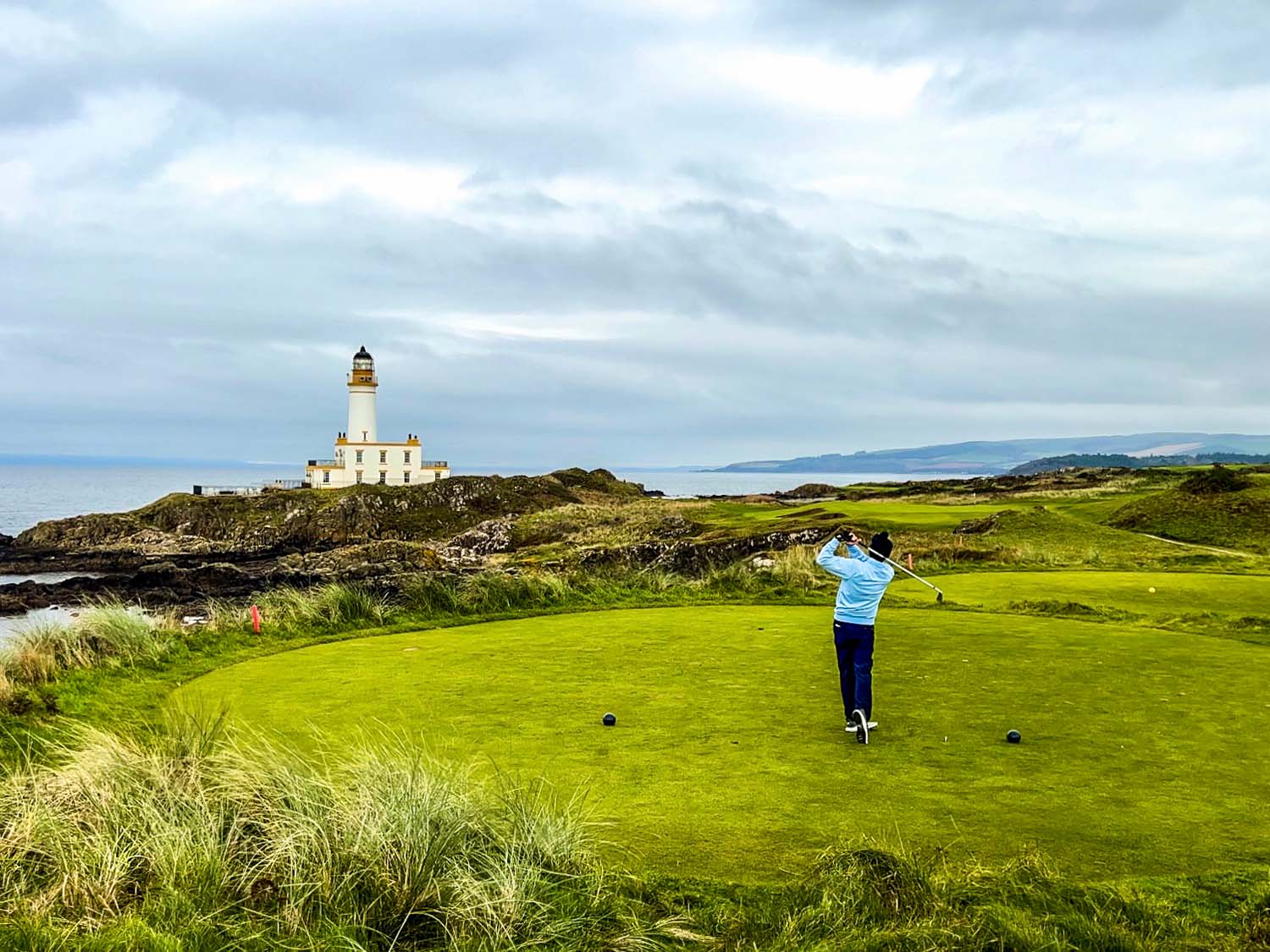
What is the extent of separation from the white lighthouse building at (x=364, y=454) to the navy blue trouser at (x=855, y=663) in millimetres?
67442

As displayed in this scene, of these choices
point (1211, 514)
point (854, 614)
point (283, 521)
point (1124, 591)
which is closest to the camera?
point (854, 614)

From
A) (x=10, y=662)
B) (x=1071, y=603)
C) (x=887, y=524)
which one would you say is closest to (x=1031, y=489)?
(x=887, y=524)

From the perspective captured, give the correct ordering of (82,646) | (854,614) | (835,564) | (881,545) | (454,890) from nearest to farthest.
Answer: (454,890)
(835,564)
(854,614)
(881,545)
(82,646)

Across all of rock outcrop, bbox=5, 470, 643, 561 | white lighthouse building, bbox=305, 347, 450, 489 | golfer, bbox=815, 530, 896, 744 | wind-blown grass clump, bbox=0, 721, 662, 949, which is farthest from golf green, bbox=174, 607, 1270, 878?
white lighthouse building, bbox=305, 347, 450, 489

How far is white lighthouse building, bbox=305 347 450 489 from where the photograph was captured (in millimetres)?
74688

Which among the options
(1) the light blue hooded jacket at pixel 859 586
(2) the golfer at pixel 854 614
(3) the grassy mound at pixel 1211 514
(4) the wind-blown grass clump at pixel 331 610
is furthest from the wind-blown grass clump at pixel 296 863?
(3) the grassy mound at pixel 1211 514

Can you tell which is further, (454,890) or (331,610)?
(331,610)

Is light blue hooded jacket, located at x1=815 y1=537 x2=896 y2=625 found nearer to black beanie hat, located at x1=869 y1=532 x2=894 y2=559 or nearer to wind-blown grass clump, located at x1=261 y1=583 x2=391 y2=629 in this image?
black beanie hat, located at x1=869 y1=532 x2=894 y2=559

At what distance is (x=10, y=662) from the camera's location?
472 inches

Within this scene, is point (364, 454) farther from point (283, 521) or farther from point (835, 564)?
point (835, 564)

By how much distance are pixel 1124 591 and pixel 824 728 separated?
1157cm

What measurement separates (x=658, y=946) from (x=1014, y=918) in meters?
1.67

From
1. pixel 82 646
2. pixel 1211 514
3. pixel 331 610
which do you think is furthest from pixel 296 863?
pixel 1211 514

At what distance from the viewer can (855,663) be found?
8344 mm
